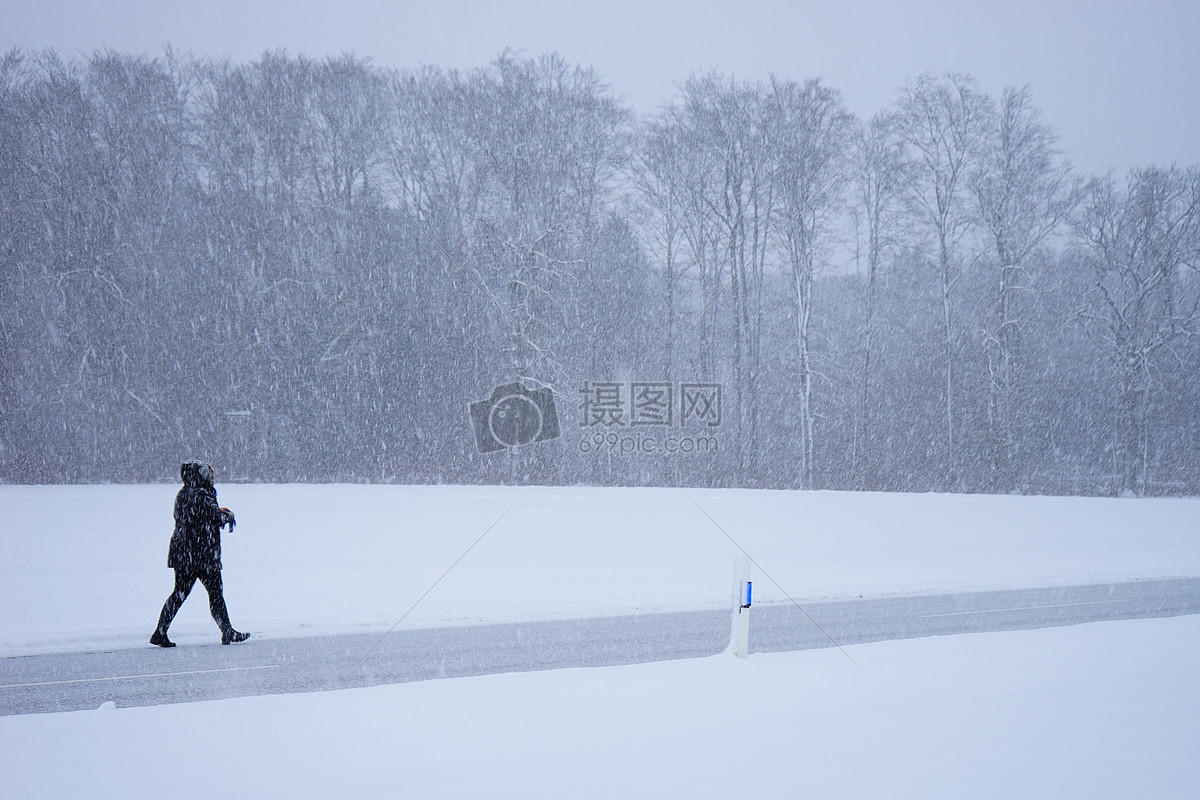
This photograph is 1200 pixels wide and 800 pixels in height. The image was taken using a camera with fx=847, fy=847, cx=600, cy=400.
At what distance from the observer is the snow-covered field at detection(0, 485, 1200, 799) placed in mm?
4922

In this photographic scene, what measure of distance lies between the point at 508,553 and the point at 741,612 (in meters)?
8.51

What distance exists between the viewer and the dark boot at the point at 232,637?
9008 mm

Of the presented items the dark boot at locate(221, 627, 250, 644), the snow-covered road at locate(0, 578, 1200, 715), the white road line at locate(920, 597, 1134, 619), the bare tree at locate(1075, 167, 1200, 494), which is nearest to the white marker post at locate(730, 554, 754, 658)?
the snow-covered road at locate(0, 578, 1200, 715)

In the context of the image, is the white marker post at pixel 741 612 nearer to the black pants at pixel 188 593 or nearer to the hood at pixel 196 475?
the black pants at pixel 188 593

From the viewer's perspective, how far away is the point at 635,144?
3575 centimetres

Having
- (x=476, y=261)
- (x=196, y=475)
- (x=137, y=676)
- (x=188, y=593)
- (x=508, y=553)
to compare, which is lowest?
(x=508, y=553)

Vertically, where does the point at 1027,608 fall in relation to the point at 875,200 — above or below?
below

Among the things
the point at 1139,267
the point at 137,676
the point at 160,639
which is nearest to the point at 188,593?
the point at 160,639

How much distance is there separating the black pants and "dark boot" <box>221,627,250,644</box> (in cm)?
6

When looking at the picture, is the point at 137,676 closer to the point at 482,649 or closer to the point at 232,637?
the point at 232,637

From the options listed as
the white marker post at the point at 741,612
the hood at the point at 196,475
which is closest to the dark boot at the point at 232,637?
the hood at the point at 196,475

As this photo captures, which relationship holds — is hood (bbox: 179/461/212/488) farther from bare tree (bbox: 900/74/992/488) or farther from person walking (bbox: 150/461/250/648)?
bare tree (bbox: 900/74/992/488)

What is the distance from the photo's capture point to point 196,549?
8773mm

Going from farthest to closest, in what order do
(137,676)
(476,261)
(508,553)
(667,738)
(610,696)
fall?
(476,261) < (508,553) < (137,676) < (610,696) < (667,738)
